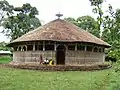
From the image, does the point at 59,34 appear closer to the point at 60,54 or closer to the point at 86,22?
the point at 60,54

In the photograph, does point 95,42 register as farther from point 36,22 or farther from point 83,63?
point 36,22

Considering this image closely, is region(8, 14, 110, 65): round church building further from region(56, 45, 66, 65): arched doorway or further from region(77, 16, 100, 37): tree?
region(77, 16, 100, 37): tree

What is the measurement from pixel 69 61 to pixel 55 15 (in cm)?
844

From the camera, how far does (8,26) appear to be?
191 feet

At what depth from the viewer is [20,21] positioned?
58.9 metres

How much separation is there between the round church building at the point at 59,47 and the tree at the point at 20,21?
75.7ft

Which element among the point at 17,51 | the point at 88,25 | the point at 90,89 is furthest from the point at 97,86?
the point at 88,25

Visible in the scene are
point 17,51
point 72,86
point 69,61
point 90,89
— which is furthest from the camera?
point 17,51

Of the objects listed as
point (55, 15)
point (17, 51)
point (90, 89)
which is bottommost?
point (90, 89)

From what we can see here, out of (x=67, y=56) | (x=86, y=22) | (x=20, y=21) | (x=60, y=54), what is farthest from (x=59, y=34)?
(x=86, y=22)

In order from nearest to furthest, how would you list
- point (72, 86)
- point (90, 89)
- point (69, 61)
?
point (90, 89), point (72, 86), point (69, 61)

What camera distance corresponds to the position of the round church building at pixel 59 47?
105 ft

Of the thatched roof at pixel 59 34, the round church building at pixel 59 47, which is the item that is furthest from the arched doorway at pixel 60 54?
the thatched roof at pixel 59 34

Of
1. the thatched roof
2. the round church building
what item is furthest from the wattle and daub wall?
the thatched roof
